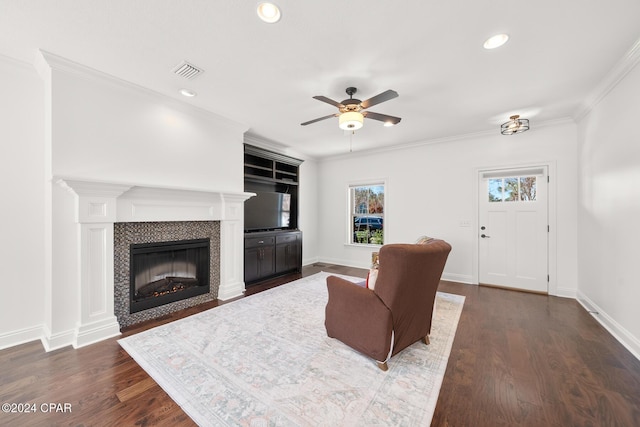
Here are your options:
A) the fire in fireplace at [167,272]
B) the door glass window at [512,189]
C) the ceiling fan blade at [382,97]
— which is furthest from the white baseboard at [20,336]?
the door glass window at [512,189]

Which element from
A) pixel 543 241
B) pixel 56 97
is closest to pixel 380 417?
pixel 56 97

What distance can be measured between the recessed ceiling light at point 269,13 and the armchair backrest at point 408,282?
6.28 ft

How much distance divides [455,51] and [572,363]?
289 centimetres

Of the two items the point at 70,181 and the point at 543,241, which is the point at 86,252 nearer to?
the point at 70,181

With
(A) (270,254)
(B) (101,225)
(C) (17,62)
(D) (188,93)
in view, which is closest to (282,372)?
(B) (101,225)

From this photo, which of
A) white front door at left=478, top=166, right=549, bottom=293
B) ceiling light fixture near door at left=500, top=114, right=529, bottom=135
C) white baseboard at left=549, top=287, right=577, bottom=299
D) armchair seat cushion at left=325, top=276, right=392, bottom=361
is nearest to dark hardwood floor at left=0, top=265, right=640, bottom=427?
armchair seat cushion at left=325, top=276, right=392, bottom=361

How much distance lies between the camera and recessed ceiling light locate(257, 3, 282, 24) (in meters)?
1.78

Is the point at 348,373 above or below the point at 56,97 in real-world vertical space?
below

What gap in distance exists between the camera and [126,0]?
1728 millimetres

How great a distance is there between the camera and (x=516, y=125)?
11.9ft

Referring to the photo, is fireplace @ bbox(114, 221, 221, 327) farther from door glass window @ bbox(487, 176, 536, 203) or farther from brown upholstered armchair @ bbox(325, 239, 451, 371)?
door glass window @ bbox(487, 176, 536, 203)

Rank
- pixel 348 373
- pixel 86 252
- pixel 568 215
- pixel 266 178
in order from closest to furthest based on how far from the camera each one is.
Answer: pixel 348 373, pixel 86 252, pixel 568 215, pixel 266 178

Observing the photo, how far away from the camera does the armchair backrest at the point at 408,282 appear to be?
196 centimetres

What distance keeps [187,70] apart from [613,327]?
519 centimetres
